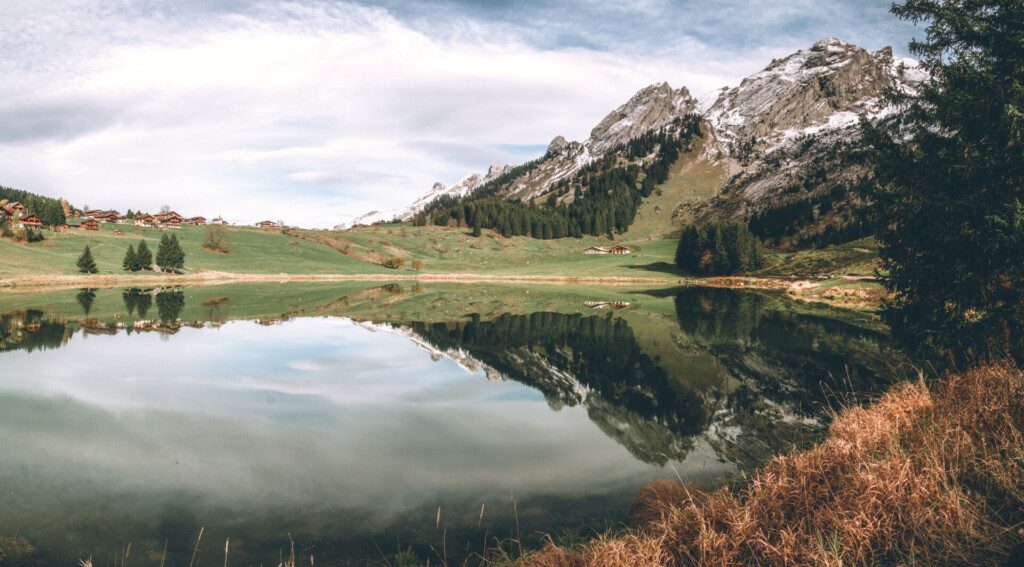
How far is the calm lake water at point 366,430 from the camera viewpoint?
9281mm

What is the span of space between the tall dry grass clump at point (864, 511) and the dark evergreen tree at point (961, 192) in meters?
5.12

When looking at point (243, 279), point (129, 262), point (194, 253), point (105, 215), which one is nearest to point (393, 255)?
point (243, 279)

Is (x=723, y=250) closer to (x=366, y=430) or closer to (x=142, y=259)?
(x=366, y=430)

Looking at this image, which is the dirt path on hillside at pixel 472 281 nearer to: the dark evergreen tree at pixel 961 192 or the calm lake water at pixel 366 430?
the calm lake water at pixel 366 430

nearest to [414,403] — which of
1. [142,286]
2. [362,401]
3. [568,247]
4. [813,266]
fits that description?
[362,401]

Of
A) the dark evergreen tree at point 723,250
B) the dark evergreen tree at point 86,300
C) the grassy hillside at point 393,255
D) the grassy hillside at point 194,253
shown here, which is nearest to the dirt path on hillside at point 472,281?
the grassy hillside at point 393,255

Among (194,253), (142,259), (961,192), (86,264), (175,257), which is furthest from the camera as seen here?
(194,253)

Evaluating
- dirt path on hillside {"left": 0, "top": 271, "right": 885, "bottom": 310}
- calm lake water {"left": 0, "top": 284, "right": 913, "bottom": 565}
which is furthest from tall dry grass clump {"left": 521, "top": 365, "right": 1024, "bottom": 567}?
dirt path on hillside {"left": 0, "top": 271, "right": 885, "bottom": 310}

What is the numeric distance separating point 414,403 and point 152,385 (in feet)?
32.9

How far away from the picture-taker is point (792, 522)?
7.45m

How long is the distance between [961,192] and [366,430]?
17688 mm

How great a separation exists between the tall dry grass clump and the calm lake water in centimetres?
259

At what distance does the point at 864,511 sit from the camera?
23.9ft

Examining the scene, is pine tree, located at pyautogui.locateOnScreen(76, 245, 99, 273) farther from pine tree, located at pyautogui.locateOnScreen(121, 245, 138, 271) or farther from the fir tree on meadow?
the fir tree on meadow
